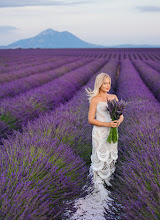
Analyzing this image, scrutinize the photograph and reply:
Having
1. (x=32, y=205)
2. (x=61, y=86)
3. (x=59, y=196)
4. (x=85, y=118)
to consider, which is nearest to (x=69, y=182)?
(x=59, y=196)

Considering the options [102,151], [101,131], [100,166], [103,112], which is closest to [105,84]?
[103,112]

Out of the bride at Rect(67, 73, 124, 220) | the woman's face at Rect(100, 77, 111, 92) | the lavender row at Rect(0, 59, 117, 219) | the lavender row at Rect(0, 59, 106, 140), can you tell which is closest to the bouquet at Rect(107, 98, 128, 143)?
the bride at Rect(67, 73, 124, 220)

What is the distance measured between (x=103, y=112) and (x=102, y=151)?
15.4 inches

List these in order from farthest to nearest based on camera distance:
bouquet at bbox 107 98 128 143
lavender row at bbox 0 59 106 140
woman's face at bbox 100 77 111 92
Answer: lavender row at bbox 0 59 106 140 < woman's face at bbox 100 77 111 92 < bouquet at bbox 107 98 128 143

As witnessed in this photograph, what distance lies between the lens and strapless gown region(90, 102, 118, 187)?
2.23 metres

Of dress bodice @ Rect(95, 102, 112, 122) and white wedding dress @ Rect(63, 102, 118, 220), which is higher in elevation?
dress bodice @ Rect(95, 102, 112, 122)

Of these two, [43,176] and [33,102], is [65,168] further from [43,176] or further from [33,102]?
[33,102]

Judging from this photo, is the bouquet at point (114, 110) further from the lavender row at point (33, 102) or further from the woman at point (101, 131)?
the lavender row at point (33, 102)

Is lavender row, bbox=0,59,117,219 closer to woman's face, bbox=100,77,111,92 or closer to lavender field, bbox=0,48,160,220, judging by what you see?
lavender field, bbox=0,48,160,220

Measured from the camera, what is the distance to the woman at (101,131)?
85.7 inches

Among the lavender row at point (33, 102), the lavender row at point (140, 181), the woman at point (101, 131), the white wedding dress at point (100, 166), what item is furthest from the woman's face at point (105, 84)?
the lavender row at point (33, 102)

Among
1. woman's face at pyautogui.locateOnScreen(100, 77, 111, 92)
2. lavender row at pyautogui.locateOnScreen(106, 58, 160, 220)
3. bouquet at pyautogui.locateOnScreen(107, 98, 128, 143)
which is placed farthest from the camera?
woman's face at pyautogui.locateOnScreen(100, 77, 111, 92)

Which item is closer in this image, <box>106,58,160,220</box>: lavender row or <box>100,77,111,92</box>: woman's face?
<box>106,58,160,220</box>: lavender row

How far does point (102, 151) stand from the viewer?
2264 millimetres
